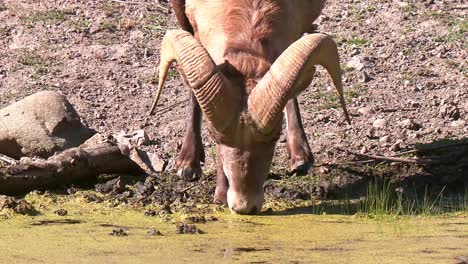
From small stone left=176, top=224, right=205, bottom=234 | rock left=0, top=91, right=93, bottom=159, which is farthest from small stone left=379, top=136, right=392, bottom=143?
small stone left=176, top=224, right=205, bottom=234

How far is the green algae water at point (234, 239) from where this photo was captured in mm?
8273

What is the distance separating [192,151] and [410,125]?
243 centimetres

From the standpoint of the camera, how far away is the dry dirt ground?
12.4 meters

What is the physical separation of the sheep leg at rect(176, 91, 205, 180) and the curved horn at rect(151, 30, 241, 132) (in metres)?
2.00

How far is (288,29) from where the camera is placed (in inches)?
407

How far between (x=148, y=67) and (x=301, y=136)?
327 cm

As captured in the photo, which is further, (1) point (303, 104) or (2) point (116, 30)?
(2) point (116, 30)

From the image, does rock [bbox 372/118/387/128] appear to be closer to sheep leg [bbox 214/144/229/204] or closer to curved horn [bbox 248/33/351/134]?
sheep leg [bbox 214/144/229/204]

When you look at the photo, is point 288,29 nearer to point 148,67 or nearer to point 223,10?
point 223,10

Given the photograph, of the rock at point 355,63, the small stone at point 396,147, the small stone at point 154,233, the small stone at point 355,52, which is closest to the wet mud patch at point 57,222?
the small stone at point 154,233

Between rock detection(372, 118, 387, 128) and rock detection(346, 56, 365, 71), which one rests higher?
rock detection(346, 56, 365, 71)

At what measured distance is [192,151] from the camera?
1177 centimetres

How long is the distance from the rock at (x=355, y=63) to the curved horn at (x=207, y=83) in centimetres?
521

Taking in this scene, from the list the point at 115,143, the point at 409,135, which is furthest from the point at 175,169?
the point at 409,135
